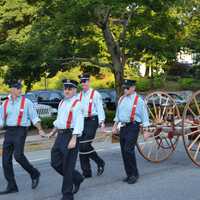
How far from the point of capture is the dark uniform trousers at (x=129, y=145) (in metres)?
9.66

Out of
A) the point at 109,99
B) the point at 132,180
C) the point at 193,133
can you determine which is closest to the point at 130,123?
the point at 132,180

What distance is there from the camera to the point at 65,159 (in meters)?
8.09

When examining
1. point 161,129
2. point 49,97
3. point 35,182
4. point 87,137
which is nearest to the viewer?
point 35,182

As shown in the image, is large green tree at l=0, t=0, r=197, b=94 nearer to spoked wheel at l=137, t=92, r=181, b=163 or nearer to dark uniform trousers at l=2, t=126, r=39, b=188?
spoked wheel at l=137, t=92, r=181, b=163

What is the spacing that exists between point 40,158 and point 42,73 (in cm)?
990

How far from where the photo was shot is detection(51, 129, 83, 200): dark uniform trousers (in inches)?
317

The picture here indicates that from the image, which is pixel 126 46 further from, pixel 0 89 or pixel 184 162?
pixel 0 89

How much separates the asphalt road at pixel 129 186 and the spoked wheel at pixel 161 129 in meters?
0.23

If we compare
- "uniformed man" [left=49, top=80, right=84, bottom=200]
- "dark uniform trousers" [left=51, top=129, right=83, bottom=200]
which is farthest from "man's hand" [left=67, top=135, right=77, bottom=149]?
"dark uniform trousers" [left=51, top=129, right=83, bottom=200]

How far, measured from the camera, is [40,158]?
540 inches

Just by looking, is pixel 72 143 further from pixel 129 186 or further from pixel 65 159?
pixel 129 186

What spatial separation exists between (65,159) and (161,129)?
13.5ft

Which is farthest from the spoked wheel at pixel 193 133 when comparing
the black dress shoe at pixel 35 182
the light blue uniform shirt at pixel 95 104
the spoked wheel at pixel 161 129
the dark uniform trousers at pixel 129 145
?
the black dress shoe at pixel 35 182

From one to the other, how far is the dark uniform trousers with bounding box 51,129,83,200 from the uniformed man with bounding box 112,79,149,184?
166 cm
